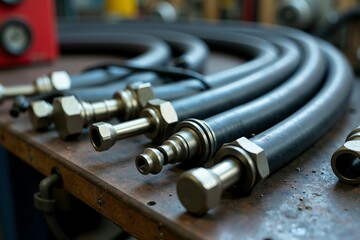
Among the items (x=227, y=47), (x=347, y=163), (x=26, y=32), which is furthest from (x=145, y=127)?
(x=227, y=47)

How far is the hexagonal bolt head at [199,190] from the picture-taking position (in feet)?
1.24

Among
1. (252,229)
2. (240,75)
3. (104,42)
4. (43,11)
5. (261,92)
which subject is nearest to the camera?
(252,229)

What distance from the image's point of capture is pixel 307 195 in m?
0.45

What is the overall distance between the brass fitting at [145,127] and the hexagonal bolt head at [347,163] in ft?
0.67

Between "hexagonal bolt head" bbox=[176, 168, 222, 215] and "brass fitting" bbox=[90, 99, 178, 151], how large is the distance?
14 cm

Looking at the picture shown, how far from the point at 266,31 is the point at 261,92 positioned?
75 centimetres

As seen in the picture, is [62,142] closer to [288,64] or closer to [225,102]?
[225,102]

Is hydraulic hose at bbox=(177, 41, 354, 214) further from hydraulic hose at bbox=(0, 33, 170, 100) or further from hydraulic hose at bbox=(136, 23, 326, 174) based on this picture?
hydraulic hose at bbox=(0, 33, 170, 100)

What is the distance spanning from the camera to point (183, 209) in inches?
16.1

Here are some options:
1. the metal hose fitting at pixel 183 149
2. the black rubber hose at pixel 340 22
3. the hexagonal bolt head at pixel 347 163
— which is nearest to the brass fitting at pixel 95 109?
the metal hose fitting at pixel 183 149

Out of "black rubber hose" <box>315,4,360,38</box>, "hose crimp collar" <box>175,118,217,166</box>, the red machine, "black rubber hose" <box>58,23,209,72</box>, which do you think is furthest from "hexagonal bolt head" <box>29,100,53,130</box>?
"black rubber hose" <box>315,4,360,38</box>

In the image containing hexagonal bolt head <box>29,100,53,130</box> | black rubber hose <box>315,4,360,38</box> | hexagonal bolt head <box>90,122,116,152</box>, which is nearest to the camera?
hexagonal bolt head <box>90,122,116,152</box>

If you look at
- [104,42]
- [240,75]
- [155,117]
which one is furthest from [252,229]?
[104,42]

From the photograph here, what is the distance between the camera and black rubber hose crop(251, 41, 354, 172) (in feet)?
1.52
